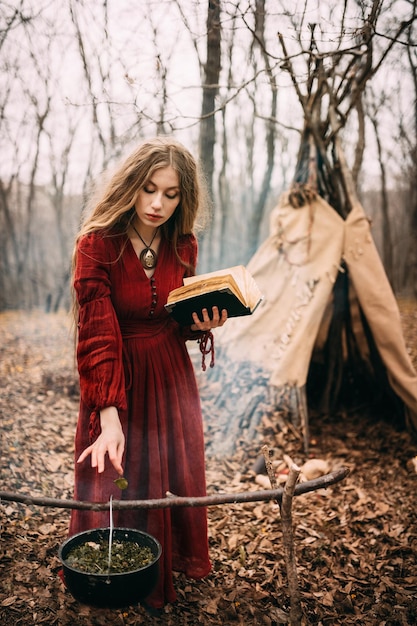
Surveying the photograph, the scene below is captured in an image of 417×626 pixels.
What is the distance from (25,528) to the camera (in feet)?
9.53

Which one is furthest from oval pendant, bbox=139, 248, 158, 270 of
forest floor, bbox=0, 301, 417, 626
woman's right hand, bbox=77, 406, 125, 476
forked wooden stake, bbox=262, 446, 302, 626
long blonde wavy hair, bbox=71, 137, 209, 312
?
forest floor, bbox=0, 301, 417, 626

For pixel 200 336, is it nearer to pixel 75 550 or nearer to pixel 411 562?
pixel 75 550

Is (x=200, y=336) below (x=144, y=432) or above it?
above

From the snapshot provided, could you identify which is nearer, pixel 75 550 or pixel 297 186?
pixel 75 550

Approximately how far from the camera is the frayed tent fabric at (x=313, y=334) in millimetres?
4004

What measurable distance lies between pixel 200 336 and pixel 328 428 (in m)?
2.63

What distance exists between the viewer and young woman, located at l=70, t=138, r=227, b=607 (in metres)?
2.00

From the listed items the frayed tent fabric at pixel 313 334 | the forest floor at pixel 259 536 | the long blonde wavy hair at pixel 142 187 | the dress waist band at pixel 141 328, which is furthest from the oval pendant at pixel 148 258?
the frayed tent fabric at pixel 313 334

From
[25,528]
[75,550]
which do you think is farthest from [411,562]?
[25,528]

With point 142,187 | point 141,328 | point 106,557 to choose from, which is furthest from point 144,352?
point 106,557

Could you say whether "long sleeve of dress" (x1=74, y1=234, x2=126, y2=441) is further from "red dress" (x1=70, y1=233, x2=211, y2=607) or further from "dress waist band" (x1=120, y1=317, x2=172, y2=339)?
"dress waist band" (x1=120, y1=317, x2=172, y2=339)

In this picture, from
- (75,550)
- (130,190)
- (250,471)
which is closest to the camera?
(75,550)

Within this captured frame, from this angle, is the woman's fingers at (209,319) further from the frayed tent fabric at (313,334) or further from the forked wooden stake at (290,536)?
the frayed tent fabric at (313,334)

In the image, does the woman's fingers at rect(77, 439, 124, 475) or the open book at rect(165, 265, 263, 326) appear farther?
the open book at rect(165, 265, 263, 326)
